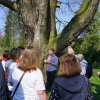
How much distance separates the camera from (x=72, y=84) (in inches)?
144

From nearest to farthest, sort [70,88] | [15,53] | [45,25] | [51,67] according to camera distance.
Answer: [70,88] → [15,53] → [45,25] → [51,67]

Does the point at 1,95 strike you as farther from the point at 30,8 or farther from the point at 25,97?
the point at 30,8

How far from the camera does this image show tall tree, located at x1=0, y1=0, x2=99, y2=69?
7598 millimetres

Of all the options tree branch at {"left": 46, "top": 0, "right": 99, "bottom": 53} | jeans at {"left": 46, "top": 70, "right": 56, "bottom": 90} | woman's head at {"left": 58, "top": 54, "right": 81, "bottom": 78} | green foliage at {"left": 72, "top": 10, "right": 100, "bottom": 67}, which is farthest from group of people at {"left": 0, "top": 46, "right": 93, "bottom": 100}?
green foliage at {"left": 72, "top": 10, "right": 100, "bottom": 67}

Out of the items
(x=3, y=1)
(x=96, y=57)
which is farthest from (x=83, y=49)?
(x=3, y=1)

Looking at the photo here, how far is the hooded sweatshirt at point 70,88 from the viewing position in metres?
3.66

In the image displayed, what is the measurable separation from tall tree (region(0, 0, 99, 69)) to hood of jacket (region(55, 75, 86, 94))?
4.02 meters

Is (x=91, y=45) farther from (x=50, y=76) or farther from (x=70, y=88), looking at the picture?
(x=70, y=88)

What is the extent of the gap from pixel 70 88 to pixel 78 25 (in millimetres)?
4202

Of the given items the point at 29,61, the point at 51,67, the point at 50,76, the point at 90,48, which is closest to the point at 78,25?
the point at 51,67

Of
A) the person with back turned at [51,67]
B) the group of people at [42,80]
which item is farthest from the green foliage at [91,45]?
the group of people at [42,80]

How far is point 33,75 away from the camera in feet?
13.0

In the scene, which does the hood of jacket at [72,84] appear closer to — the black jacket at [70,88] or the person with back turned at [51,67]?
the black jacket at [70,88]

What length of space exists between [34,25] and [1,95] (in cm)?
544
